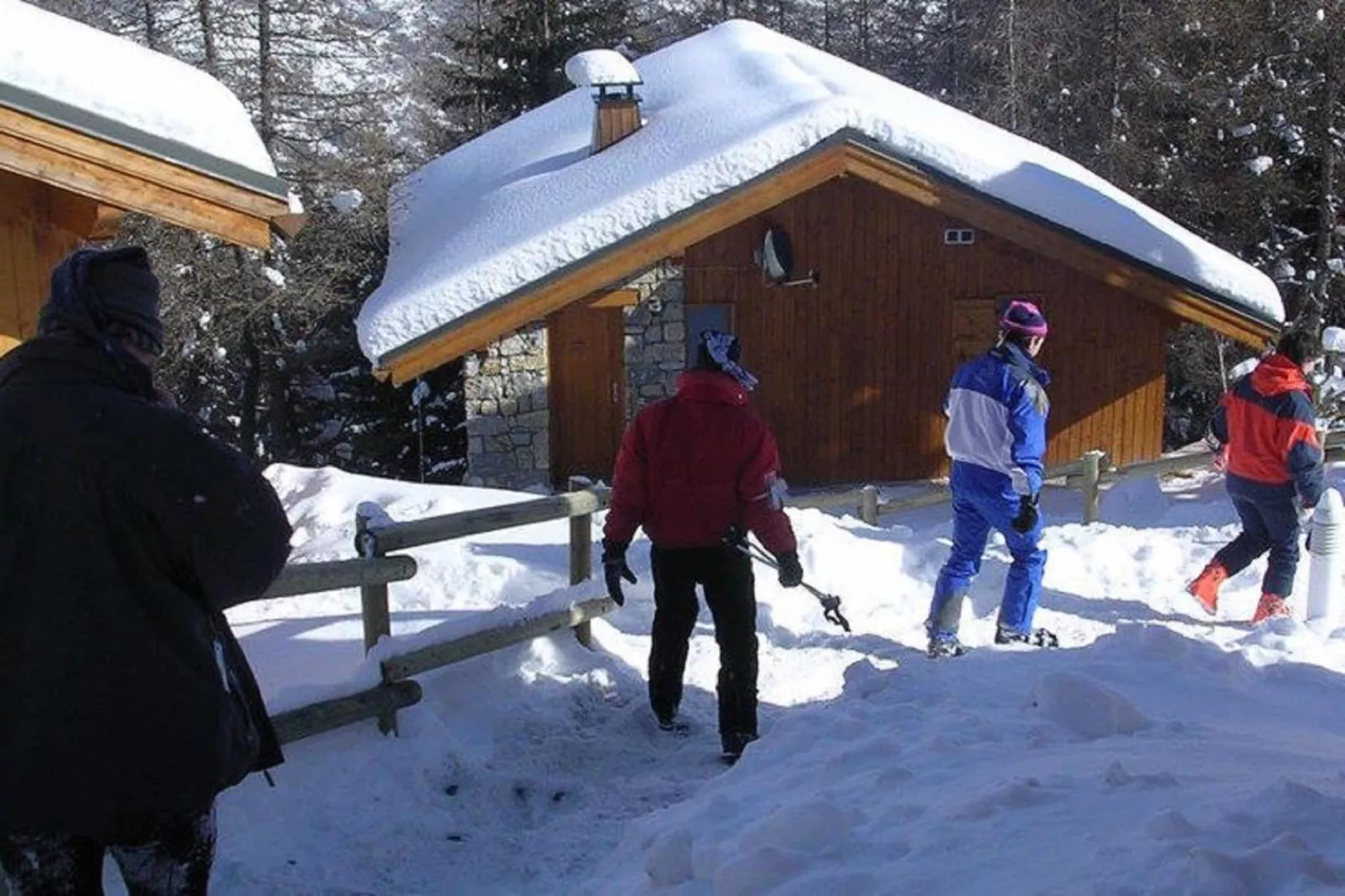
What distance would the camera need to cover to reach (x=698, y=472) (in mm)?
5129

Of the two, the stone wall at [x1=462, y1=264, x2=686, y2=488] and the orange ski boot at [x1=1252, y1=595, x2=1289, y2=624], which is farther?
the stone wall at [x1=462, y1=264, x2=686, y2=488]

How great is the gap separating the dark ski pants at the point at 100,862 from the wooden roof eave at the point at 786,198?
10.4m

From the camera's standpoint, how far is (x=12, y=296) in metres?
5.30

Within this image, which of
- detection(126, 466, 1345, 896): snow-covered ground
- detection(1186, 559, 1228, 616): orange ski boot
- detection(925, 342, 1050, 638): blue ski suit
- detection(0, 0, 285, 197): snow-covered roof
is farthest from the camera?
detection(1186, 559, 1228, 616): orange ski boot

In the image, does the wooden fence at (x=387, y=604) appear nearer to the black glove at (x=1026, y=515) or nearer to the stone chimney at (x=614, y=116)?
the black glove at (x=1026, y=515)

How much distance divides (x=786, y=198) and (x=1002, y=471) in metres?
8.21

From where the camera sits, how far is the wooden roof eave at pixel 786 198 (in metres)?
13.1

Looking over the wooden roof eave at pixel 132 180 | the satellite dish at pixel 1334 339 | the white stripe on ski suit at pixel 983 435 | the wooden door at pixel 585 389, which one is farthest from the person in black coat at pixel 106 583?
the satellite dish at pixel 1334 339

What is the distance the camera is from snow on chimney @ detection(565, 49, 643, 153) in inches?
650

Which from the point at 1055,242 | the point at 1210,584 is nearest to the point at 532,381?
the point at 1055,242

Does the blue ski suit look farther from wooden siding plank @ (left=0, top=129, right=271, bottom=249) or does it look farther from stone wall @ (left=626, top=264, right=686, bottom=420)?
stone wall @ (left=626, top=264, right=686, bottom=420)

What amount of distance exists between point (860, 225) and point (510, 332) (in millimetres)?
4413

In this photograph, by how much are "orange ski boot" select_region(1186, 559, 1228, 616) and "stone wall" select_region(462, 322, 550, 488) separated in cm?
807

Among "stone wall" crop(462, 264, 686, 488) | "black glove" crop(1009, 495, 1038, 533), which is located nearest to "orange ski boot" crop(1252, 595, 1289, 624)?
"black glove" crop(1009, 495, 1038, 533)
